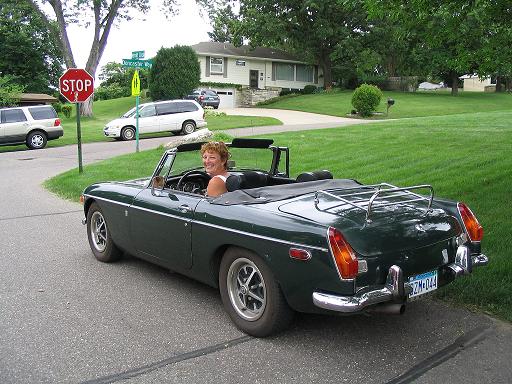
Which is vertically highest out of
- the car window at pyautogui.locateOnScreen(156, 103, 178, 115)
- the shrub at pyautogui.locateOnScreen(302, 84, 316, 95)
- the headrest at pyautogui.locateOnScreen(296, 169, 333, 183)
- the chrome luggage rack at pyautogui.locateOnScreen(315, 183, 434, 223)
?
the shrub at pyautogui.locateOnScreen(302, 84, 316, 95)

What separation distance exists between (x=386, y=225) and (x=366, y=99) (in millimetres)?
28035

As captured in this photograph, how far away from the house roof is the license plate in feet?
155

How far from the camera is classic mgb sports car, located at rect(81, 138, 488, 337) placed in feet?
11.5

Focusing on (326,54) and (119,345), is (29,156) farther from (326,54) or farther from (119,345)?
(326,54)

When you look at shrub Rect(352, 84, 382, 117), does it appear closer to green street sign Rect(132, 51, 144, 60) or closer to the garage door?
green street sign Rect(132, 51, 144, 60)

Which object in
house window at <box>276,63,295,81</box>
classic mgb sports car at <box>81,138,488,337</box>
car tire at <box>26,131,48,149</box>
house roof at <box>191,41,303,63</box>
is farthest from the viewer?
house window at <box>276,63,295,81</box>

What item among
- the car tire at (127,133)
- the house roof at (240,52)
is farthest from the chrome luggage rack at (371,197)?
the house roof at (240,52)

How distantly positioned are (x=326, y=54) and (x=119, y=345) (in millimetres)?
46153

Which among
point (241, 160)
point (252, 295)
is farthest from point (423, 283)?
point (241, 160)

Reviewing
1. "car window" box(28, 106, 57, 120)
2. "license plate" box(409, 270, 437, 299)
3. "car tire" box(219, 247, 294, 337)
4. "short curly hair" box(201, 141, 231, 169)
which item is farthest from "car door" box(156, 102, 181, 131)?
"license plate" box(409, 270, 437, 299)

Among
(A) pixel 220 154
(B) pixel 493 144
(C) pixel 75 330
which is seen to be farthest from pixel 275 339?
(B) pixel 493 144

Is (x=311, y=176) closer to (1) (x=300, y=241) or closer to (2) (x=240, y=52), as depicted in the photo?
(1) (x=300, y=241)

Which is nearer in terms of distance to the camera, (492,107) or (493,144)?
(493,144)

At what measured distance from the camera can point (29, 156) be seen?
773 inches
